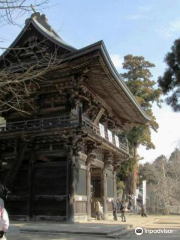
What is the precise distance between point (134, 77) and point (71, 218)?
25585mm

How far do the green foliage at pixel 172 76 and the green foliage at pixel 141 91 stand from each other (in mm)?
24429

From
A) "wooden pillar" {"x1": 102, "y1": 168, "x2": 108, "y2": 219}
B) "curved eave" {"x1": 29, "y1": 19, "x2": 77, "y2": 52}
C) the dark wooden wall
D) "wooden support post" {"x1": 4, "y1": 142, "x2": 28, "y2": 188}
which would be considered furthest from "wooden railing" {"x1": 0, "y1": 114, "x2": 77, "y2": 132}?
"wooden pillar" {"x1": 102, "y1": 168, "x2": 108, "y2": 219}

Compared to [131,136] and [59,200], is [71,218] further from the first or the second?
[131,136]

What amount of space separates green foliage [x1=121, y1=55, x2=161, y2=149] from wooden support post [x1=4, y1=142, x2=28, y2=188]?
20556 mm

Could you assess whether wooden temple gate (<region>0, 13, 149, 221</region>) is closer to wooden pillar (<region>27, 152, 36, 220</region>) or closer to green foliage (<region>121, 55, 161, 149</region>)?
wooden pillar (<region>27, 152, 36, 220</region>)

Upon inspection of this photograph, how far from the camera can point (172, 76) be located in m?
11.9

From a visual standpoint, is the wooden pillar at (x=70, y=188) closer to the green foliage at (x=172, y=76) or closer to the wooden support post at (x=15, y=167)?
the wooden support post at (x=15, y=167)

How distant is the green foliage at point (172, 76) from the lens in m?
11.5

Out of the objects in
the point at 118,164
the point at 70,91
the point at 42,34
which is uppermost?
the point at 42,34

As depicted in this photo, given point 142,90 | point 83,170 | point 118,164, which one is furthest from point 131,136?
point 83,170

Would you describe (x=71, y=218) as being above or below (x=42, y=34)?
below

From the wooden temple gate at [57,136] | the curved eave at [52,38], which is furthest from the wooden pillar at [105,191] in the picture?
the curved eave at [52,38]

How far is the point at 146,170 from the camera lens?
5388 centimetres

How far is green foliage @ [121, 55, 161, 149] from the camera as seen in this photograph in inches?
1448
